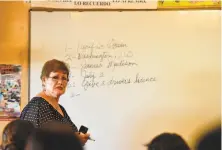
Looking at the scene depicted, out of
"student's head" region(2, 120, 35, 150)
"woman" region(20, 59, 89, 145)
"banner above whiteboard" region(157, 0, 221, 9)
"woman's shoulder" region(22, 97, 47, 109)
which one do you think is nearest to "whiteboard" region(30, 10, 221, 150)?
"banner above whiteboard" region(157, 0, 221, 9)

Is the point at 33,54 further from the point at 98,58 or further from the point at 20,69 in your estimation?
the point at 98,58

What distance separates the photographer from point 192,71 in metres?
2.26

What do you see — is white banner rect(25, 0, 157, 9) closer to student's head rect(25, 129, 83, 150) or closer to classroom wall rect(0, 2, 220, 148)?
classroom wall rect(0, 2, 220, 148)

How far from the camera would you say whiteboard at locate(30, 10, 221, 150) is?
2.26 meters

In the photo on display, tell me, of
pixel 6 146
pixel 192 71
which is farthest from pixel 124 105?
pixel 6 146

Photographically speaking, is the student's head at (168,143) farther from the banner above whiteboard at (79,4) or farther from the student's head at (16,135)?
the banner above whiteboard at (79,4)

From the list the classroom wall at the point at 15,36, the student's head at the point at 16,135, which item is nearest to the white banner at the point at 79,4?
the classroom wall at the point at 15,36

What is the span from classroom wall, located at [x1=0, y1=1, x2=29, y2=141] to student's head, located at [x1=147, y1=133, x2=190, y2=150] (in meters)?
1.60

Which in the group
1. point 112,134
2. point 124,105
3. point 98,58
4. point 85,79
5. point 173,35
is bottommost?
point 112,134

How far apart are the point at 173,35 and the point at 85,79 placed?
66cm

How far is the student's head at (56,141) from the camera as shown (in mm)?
707

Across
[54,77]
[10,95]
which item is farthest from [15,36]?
[54,77]

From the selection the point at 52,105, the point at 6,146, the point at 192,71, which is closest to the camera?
the point at 6,146

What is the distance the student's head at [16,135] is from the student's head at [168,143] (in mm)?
458
